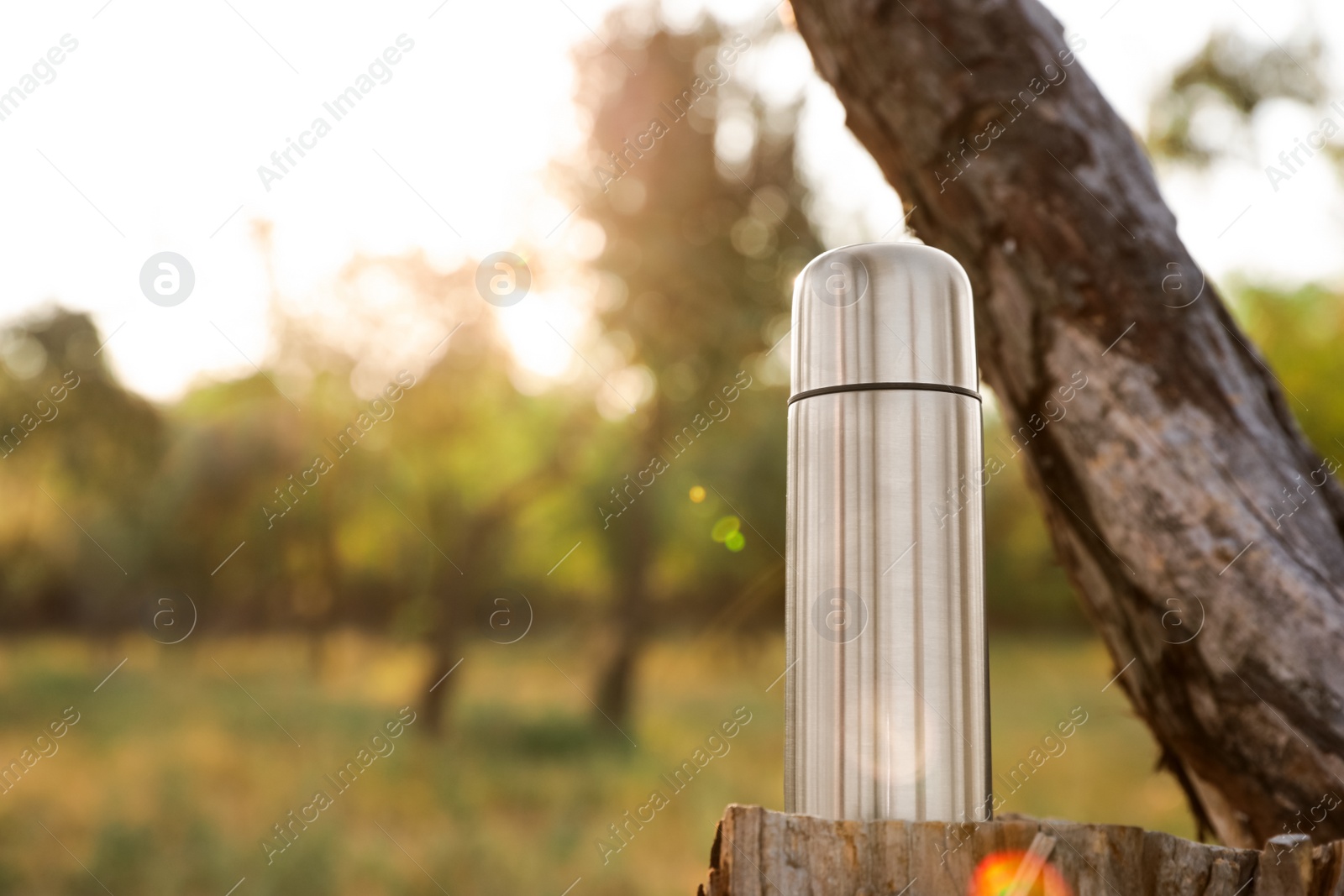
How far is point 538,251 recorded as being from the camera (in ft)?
30.4

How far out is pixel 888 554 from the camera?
4.38 ft

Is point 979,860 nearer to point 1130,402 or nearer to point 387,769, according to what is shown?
point 1130,402

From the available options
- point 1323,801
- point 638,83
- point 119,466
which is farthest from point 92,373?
point 1323,801

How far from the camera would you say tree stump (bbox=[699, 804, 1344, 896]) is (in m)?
1.23

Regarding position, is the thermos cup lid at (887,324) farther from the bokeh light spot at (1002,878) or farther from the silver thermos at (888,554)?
the bokeh light spot at (1002,878)

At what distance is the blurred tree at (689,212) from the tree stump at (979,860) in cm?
794

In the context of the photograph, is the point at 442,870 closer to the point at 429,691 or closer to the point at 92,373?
the point at 429,691

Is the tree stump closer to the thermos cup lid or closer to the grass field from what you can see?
the thermos cup lid

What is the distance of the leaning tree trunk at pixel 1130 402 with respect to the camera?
73.7 inches

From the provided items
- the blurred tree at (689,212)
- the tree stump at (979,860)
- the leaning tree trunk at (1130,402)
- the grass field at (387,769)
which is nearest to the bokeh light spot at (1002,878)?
the tree stump at (979,860)

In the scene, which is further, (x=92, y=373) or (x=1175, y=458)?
(x=92, y=373)

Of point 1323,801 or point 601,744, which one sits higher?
point 601,744

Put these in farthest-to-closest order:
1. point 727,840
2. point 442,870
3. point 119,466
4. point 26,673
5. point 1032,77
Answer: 1. point 26,673
2. point 119,466
3. point 442,870
4. point 1032,77
5. point 727,840

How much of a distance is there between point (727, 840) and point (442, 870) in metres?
8.71
